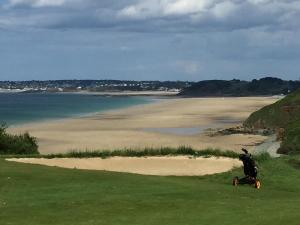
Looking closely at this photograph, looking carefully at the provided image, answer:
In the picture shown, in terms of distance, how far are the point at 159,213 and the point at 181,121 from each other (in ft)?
231

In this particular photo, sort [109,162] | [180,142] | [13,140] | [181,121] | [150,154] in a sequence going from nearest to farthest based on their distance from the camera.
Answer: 1. [109,162]
2. [150,154]
3. [13,140]
4. [180,142]
5. [181,121]

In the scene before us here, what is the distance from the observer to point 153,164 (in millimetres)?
30203

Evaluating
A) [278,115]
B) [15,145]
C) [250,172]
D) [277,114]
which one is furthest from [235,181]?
[277,114]

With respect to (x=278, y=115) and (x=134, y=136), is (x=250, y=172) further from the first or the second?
(x=278, y=115)

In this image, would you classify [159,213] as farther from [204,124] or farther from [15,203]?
[204,124]

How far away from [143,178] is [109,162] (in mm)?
9157

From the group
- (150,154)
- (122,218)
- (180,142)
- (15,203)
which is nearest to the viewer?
(122,218)

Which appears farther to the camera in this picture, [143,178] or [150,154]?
[150,154]

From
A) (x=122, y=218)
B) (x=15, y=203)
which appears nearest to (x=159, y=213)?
(x=122, y=218)

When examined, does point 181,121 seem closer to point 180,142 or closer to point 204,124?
point 204,124

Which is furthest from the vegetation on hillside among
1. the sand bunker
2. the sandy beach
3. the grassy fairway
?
the sandy beach

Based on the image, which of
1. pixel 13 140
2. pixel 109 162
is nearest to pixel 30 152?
pixel 13 140

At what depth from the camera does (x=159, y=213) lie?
1487cm

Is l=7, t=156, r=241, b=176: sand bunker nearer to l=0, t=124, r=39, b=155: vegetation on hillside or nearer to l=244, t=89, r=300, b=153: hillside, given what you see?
l=0, t=124, r=39, b=155: vegetation on hillside
